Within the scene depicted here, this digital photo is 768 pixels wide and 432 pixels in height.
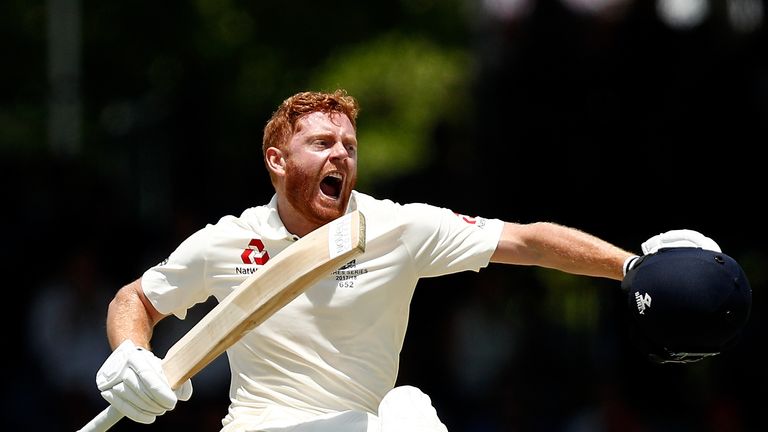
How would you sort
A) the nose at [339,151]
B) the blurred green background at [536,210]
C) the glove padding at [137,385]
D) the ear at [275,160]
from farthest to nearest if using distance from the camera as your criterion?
the blurred green background at [536,210] → the ear at [275,160] → the nose at [339,151] → the glove padding at [137,385]

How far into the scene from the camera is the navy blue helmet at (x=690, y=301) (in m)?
4.49

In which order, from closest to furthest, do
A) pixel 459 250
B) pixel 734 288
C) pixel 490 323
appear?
1. pixel 734 288
2. pixel 459 250
3. pixel 490 323

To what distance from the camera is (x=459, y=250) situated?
4965 mm

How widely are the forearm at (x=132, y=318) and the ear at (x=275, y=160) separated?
2.00 feet

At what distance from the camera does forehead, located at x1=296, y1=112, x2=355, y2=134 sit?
5.00 m

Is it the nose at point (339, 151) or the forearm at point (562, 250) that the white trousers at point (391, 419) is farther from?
the nose at point (339, 151)

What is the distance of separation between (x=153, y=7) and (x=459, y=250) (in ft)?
33.4

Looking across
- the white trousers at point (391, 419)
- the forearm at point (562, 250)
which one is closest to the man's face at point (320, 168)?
the forearm at point (562, 250)

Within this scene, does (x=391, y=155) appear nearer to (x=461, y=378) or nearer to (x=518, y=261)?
(x=461, y=378)

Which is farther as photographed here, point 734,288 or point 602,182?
point 602,182

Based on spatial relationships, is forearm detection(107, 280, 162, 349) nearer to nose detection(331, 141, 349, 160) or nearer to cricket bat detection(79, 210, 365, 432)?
cricket bat detection(79, 210, 365, 432)

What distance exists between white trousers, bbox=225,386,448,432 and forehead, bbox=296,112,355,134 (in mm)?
965

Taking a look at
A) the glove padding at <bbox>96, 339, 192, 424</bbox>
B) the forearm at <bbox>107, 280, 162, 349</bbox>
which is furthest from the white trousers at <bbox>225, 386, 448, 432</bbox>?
the forearm at <bbox>107, 280, 162, 349</bbox>

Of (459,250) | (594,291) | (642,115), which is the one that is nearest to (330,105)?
(459,250)
